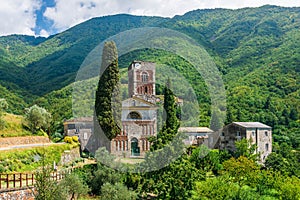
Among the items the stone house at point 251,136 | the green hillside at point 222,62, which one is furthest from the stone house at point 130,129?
the stone house at point 251,136

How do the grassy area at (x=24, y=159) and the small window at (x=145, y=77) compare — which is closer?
the grassy area at (x=24, y=159)

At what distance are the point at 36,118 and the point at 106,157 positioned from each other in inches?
299

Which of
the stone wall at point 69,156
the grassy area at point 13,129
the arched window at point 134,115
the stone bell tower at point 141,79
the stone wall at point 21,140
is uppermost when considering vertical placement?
the stone bell tower at point 141,79

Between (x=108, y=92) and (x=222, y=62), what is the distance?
3774 centimetres

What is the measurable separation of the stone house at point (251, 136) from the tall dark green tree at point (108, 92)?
11.5 meters

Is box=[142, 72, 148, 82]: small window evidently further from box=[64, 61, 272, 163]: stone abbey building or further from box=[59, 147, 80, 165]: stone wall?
box=[59, 147, 80, 165]: stone wall

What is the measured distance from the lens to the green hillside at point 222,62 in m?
40.9

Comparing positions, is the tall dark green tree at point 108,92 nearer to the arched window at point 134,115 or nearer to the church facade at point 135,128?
the church facade at point 135,128

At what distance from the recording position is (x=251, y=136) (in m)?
29.8

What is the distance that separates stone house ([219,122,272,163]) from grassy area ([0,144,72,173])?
1594 centimetres

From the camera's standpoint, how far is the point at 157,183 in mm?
18609

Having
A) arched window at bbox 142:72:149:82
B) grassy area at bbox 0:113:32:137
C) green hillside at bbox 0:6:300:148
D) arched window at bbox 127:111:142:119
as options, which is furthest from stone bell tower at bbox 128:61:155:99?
grassy area at bbox 0:113:32:137

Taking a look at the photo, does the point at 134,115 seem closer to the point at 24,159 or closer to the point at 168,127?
the point at 168,127

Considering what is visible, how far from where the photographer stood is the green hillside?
4091cm
